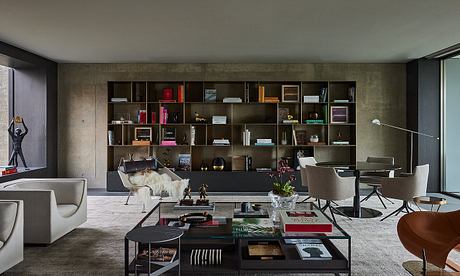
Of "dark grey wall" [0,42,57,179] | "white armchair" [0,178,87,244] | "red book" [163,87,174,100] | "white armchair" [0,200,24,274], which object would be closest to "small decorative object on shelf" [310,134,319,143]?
"red book" [163,87,174,100]

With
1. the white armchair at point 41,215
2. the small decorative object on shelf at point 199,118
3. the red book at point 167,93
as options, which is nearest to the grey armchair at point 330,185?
the white armchair at point 41,215

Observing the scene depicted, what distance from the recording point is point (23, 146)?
754 cm

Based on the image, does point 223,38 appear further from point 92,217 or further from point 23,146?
point 23,146

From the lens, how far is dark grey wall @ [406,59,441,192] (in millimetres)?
7492

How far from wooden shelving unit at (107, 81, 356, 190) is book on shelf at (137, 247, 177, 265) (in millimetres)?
4926

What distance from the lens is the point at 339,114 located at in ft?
25.9

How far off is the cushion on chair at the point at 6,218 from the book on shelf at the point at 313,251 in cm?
239

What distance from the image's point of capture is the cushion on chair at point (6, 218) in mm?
3223

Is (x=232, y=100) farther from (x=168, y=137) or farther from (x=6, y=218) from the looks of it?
(x=6, y=218)

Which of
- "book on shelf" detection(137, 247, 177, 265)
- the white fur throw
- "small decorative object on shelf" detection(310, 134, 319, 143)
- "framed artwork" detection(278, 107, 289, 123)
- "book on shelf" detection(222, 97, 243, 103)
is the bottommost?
"book on shelf" detection(137, 247, 177, 265)

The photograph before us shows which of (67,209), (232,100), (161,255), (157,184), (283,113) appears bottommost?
(161,255)

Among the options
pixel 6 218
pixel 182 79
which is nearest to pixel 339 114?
pixel 182 79

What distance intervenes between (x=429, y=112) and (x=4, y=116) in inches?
317

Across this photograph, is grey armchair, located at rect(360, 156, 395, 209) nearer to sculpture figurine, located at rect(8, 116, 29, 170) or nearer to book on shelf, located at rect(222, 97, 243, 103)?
book on shelf, located at rect(222, 97, 243, 103)
